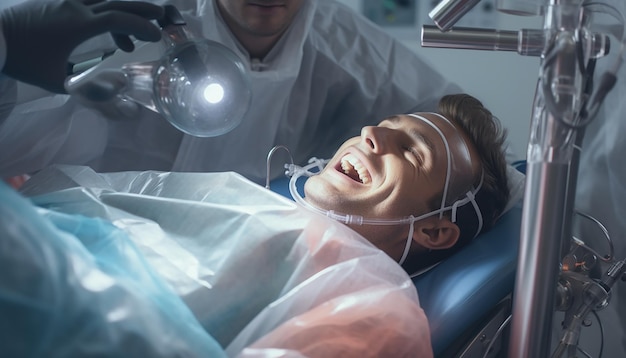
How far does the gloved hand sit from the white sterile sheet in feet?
0.71

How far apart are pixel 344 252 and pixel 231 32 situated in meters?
0.74

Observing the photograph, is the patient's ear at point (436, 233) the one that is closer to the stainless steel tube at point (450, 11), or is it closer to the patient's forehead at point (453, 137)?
the patient's forehead at point (453, 137)

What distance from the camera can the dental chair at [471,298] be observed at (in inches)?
43.2

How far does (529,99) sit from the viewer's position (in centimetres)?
236

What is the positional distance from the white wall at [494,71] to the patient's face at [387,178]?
112 centimetres

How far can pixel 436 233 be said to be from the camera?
131 cm

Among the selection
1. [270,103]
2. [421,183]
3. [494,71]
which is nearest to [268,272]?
[421,183]

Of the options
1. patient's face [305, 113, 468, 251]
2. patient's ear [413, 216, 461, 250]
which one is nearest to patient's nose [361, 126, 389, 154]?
patient's face [305, 113, 468, 251]

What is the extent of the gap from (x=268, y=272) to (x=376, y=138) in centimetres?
42

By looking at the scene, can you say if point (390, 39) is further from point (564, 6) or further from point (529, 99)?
point (564, 6)

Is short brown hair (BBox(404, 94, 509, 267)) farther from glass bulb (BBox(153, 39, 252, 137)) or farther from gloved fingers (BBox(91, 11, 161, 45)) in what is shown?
gloved fingers (BBox(91, 11, 161, 45))

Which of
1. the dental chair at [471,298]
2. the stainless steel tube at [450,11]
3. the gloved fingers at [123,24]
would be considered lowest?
the dental chair at [471,298]

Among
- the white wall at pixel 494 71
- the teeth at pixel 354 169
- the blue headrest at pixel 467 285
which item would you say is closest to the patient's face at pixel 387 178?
the teeth at pixel 354 169

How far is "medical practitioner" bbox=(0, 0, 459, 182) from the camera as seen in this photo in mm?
1441
